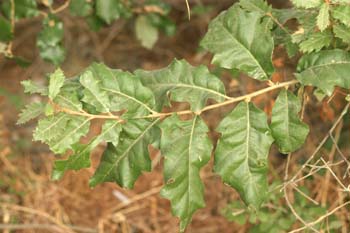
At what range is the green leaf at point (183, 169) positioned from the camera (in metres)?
1.50

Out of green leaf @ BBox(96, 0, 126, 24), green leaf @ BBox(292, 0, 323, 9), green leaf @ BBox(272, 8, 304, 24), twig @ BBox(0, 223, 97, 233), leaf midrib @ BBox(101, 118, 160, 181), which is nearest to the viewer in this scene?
green leaf @ BBox(292, 0, 323, 9)

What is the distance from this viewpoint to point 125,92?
1.55 metres

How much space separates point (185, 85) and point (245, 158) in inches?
9.9

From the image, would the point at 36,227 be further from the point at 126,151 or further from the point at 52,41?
the point at 126,151

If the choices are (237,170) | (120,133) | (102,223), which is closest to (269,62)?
(237,170)

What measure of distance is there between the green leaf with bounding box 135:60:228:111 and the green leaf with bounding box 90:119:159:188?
7 centimetres

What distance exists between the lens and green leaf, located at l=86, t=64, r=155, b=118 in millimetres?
1545

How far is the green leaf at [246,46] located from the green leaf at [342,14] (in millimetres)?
172

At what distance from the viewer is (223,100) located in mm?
1563

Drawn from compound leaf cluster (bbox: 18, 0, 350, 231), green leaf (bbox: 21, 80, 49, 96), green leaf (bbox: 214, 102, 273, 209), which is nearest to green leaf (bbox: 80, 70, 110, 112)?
compound leaf cluster (bbox: 18, 0, 350, 231)

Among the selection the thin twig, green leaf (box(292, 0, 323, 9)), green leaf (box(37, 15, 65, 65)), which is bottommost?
the thin twig

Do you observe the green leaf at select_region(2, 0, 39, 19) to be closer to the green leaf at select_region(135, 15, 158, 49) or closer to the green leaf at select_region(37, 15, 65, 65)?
the green leaf at select_region(37, 15, 65, 65)

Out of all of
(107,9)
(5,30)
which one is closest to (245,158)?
(107,9)

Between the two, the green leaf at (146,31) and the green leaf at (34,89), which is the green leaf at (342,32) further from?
the green leaf at (146,31)
